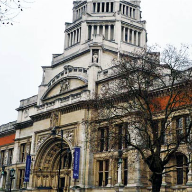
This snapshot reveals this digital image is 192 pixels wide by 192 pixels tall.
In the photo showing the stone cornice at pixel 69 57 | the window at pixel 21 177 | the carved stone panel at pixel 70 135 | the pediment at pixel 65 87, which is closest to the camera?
the carved stone panel at pixel 70 135

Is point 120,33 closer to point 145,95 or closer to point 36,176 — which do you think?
point 36,176

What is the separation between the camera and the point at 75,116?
1679 inches

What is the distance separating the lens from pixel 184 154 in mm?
32406

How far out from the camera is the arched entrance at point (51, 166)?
45906mm

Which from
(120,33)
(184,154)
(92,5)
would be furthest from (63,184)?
(92,5)

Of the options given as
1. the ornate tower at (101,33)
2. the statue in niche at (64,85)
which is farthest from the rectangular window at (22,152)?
the statue in niche at (64,85)

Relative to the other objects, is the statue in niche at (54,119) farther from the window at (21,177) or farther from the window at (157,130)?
the window at (157,130)

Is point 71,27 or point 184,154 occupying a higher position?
point 71,27

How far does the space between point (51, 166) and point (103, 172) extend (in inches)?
401

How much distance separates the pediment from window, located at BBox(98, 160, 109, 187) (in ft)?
30.7

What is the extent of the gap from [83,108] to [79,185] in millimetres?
8373

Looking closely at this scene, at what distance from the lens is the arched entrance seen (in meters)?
45.9

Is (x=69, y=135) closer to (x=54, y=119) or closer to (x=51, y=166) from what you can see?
(x=54, y=119)

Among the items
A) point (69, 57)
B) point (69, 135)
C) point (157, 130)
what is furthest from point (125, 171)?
point (69, 57)
